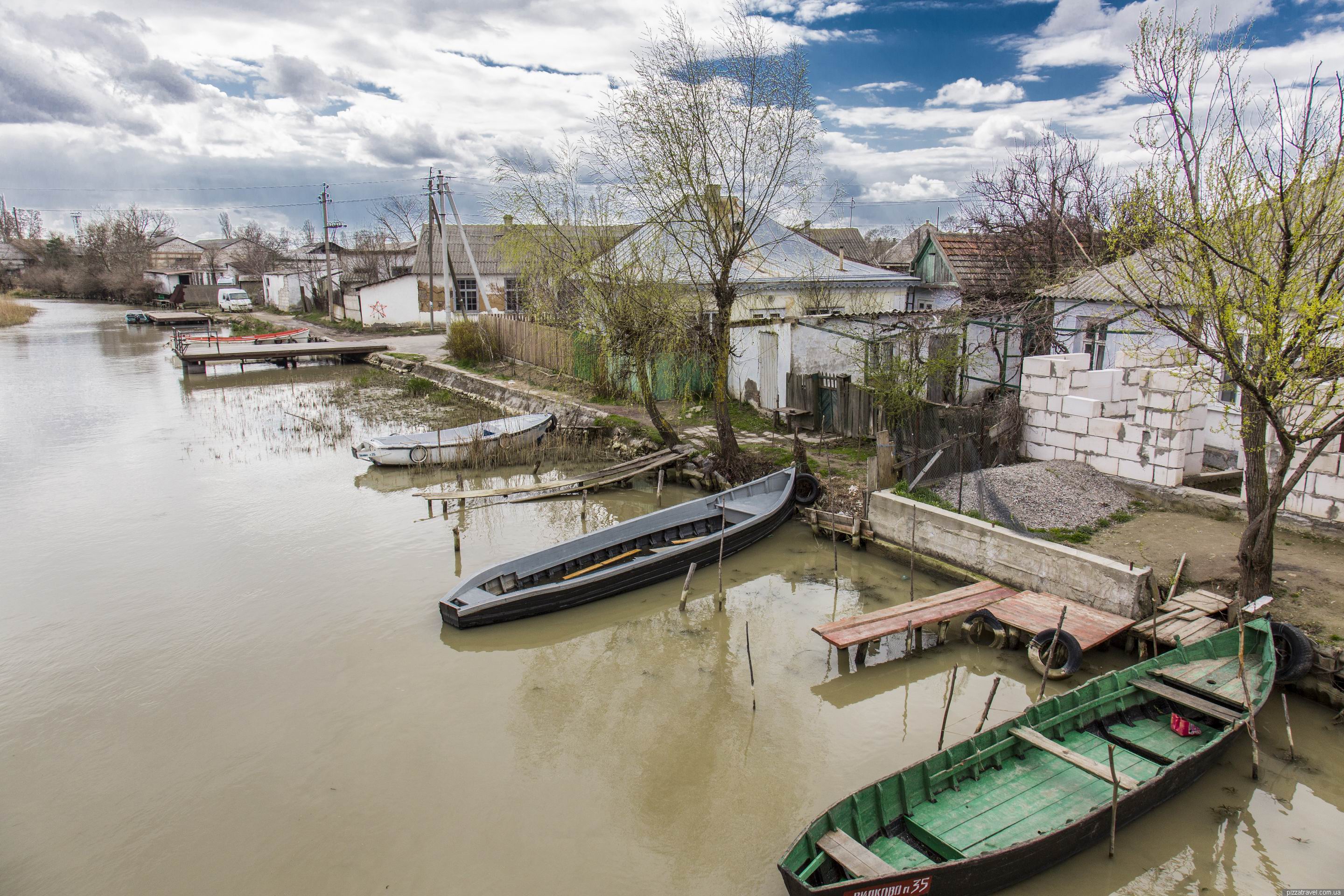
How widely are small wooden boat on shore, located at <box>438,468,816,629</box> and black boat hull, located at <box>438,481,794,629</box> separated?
11 mm

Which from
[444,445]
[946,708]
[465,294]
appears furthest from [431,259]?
[946,708]

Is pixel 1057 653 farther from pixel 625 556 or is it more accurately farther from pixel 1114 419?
pixel 625 556

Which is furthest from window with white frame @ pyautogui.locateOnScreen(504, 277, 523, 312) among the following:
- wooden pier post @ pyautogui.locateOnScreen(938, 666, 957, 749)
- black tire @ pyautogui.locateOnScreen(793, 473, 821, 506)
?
wooden pier post @ pyautogui.locateOnScreen(938, 666, 957, 749)

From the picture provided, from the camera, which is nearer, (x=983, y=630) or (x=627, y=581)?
(x=983, y=630)

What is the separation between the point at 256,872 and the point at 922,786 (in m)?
5.05

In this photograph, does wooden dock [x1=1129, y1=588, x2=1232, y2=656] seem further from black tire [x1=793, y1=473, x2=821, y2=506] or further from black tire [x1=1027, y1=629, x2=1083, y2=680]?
black tire [x1=793, y1=473, x2=821, y2=506]

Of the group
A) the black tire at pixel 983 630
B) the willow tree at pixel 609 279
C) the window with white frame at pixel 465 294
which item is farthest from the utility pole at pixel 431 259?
the black tire at pixel 983 630

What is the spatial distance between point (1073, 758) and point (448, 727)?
5529 mm

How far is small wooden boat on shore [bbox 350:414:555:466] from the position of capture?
1582 centimetres

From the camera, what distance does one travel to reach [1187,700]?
6.42 metres

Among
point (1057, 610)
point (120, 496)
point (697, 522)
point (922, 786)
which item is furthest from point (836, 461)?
point (120, 496)

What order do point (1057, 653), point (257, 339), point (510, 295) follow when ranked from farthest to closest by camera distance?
point (510, 295) → point (257, 339) → point (1057, 653)

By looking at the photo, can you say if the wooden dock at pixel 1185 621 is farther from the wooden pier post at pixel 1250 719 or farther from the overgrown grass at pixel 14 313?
the overgrown grass at pixel 14 313

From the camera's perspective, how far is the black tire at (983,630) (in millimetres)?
8492
